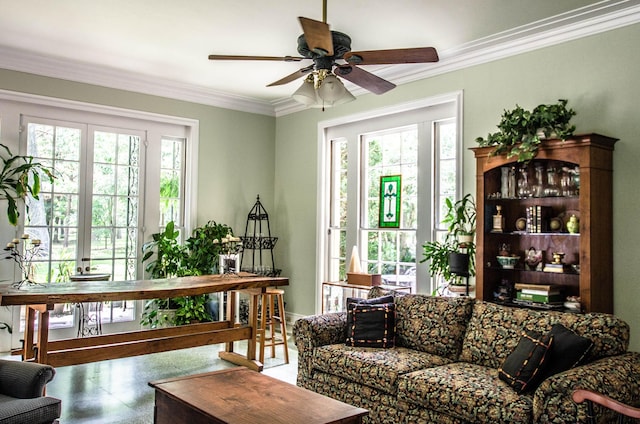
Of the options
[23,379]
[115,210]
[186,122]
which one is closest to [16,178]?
[115,210]

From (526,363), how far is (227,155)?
4.84m

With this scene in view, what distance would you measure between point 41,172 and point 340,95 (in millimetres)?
3653

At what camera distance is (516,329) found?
3418 millimetres

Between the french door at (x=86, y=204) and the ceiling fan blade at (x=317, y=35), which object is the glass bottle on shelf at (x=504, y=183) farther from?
the french door at (x=86, y=204)

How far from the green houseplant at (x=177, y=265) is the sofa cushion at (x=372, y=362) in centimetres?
260

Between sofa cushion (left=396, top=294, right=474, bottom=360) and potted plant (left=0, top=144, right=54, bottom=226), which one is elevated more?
potted plant (left=0, top=144, right=54, bottom=226)

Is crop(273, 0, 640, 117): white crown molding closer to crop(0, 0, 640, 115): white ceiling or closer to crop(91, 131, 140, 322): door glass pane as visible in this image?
crop(0, 0, 640, 115): white ceiling

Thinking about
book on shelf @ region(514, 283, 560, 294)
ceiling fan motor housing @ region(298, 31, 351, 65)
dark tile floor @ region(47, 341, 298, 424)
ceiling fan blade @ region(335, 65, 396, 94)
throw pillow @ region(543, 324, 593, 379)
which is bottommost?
dark tile floor @ region(47, 341, 298, 424)

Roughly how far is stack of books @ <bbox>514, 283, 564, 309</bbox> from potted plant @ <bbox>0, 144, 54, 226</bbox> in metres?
4.42

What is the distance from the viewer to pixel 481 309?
3.71 meters

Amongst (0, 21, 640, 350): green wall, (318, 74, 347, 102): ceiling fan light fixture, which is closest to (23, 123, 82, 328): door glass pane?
(0, 21, 640, 350): green wall

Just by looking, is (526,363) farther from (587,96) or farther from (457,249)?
(587,96)

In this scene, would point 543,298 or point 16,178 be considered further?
point 16,178

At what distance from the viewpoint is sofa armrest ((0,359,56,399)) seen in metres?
2.79
